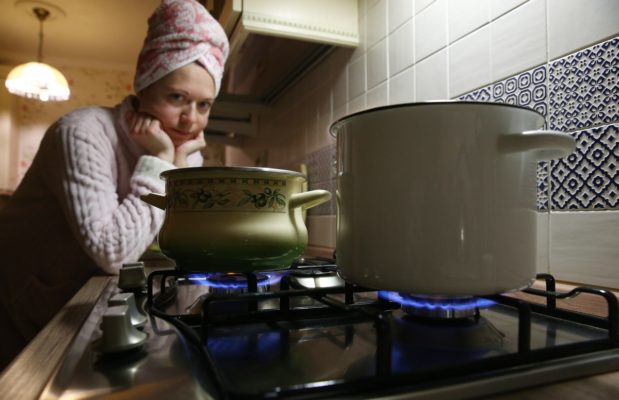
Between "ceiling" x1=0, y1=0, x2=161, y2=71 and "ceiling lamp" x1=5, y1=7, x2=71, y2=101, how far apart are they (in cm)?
14

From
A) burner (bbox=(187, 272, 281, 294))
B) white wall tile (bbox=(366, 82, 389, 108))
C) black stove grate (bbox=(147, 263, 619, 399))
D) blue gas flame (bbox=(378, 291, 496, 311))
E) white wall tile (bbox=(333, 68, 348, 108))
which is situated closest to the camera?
black stove grate (bbox=(147, 263, 619, 399))

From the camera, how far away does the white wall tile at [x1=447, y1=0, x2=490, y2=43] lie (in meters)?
0.78

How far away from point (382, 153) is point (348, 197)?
6 cm

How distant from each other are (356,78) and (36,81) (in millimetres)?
2346

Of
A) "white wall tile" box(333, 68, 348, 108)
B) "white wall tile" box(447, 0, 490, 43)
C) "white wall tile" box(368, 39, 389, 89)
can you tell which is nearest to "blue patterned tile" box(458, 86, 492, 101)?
"white wall tile" box(447, 0, 490, 43)

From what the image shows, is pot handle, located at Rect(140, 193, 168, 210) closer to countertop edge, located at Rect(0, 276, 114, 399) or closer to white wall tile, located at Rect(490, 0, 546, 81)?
countertop edge, located at Rect(0, 276, 114, 399)

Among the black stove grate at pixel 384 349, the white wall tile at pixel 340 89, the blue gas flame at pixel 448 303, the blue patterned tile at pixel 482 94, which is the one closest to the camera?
the black stove grate at pixel 384 349

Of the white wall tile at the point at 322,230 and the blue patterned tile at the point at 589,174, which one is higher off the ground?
the blue patterned tile at the point at 589,174

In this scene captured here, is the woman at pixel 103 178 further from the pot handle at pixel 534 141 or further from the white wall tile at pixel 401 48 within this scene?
the pot handle at pixel 534 141

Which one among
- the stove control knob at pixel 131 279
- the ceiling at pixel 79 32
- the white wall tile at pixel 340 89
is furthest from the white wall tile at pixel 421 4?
the ceiling at pixel 79 32

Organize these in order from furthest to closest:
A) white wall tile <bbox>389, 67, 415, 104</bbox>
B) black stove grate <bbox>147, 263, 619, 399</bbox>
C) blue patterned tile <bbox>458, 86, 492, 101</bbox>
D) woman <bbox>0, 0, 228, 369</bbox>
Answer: white wall tile <bbox>389, 67, 415, 104</bbox> < woman <bbox>0, 0, 228, 369</bbox> < blue patterned tile <bbox>458, 86, 492, 101</bbox> < black stove grate <bbox>147, 263, 619, 399</bbox>

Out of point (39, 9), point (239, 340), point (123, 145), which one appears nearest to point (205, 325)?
point (239, 340)

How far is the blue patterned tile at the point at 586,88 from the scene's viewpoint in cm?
57

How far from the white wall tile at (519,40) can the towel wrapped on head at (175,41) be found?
0.67 m
